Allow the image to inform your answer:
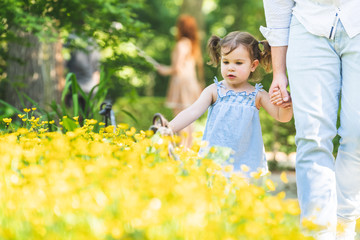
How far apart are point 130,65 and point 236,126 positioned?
2.09m

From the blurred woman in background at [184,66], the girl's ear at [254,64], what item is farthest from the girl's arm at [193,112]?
the blurred woman in background at [184,66]

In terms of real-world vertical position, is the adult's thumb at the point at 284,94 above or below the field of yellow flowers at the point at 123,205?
above

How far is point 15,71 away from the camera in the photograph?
219 inches

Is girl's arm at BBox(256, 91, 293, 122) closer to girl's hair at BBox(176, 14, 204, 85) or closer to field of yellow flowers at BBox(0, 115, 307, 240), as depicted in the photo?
field of yellow flowers at BBox(0, 115, 307, 240)

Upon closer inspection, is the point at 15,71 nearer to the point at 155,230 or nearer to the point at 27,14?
the point at 27,14

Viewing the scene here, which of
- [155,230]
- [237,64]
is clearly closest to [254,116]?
[237,64]

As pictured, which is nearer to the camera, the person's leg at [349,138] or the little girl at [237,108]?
the person's leg at [349,138]

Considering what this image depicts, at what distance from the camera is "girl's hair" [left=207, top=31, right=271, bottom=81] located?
3.12 metres

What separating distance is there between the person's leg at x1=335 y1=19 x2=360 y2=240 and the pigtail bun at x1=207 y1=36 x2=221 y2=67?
952 mm

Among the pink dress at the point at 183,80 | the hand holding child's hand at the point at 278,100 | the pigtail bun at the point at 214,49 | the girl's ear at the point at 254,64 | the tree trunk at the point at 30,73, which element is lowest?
the pink dress at the point at 183,80

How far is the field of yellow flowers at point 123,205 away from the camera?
160 centimetres

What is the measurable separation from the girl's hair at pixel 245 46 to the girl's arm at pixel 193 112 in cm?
27

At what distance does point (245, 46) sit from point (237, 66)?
→ 0.14 metres

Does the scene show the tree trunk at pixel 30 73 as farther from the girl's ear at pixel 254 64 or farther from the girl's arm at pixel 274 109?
the girl's arm at pixel 274 109
